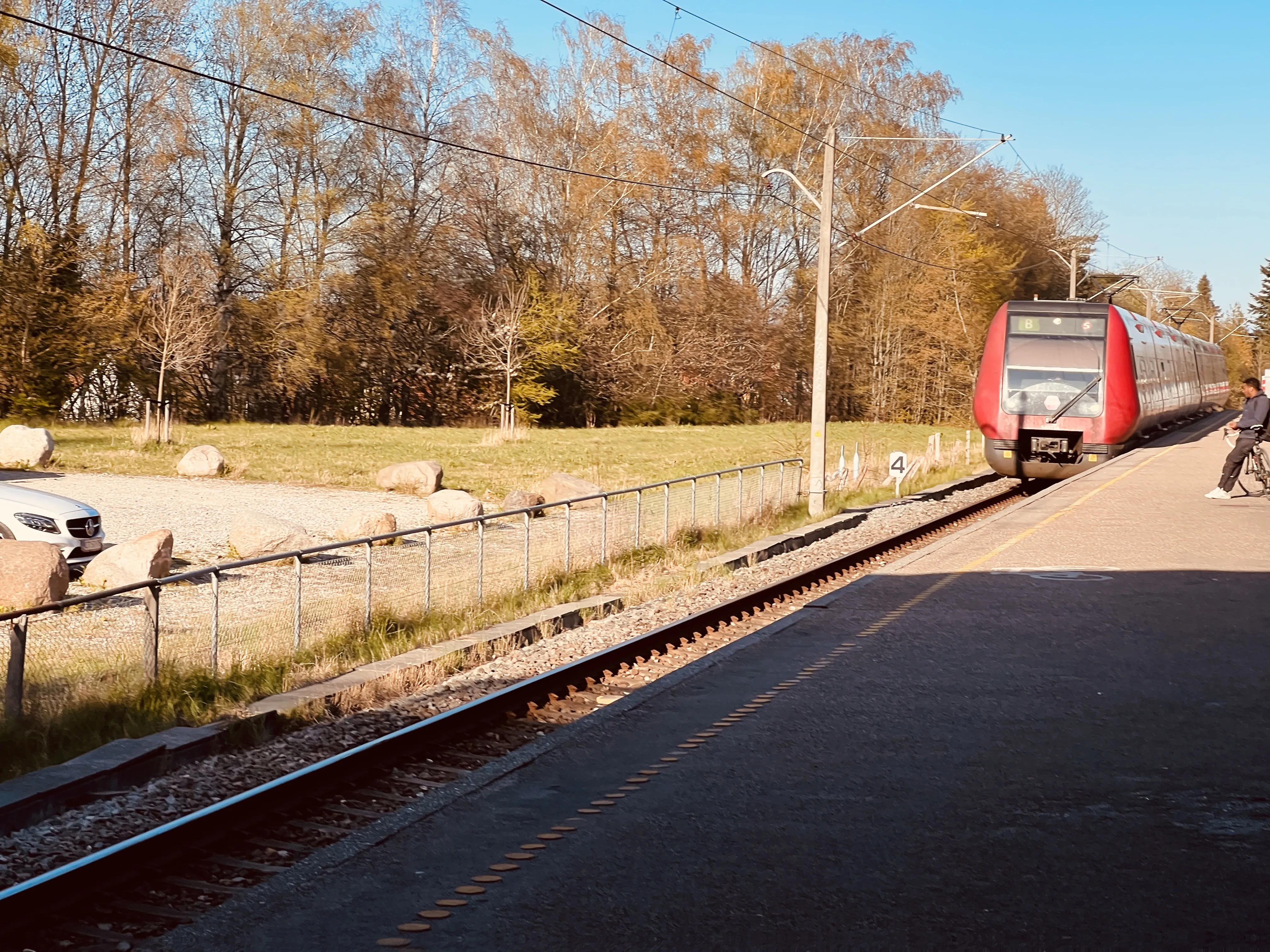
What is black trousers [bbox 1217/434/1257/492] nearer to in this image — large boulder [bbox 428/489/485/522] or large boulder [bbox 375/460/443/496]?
large boulder [bbox 428/489/485/522]

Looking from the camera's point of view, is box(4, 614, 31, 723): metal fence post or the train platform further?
box(4, 614, 31, 723): metal fence post

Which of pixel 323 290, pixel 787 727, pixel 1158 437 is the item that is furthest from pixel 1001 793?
pixel 323 290

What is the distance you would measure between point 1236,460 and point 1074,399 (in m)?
6.23

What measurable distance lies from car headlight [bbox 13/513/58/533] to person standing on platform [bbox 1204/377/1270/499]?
52.0 feet

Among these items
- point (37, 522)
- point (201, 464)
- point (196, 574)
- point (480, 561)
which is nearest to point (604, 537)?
point (480, 561)

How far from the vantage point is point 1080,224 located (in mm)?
88938

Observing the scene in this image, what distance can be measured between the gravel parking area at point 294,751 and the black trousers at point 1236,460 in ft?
35.8

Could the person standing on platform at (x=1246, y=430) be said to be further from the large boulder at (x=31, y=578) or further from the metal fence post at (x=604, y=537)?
the large boulder at (x=31, y=578)

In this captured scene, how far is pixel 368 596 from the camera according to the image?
37.5ft

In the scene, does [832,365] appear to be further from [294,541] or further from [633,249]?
[294,541]

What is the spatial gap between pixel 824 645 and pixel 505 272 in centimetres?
4771

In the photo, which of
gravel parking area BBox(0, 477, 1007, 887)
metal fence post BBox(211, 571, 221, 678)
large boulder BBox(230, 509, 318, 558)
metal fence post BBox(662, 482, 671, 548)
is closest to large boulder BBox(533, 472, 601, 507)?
metal fence post BBox(662, 482, 671, 548)

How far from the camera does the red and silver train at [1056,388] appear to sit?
28.8 m

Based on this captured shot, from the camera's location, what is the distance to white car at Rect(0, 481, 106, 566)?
15.2 metres
